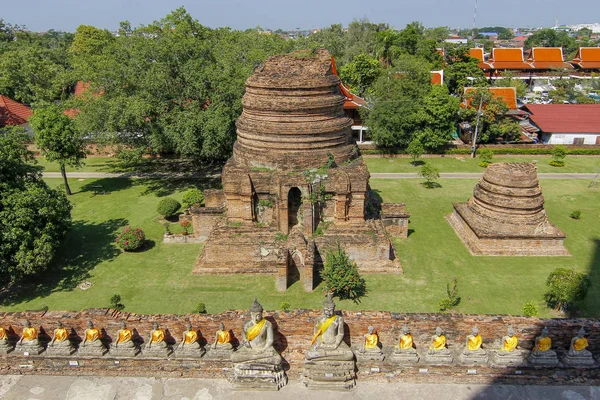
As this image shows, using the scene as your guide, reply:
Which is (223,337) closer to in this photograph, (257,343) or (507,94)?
(257,343)

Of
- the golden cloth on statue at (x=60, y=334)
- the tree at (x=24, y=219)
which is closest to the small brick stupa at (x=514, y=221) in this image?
the golden cloth on statue at (x=60, y=334)

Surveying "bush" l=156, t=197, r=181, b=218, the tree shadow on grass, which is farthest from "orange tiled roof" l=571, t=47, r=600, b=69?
the tree shadow on grass

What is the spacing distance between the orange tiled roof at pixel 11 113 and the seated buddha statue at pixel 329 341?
3896 centimetres

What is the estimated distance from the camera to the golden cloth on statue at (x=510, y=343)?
33.7 feet

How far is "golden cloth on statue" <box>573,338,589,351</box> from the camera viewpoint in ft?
33.7

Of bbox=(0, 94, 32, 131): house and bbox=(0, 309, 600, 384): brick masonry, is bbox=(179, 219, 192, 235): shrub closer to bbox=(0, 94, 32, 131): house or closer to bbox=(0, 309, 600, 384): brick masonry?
bbox=(0, 309, 600, 384): brick masonry

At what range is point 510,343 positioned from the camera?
405 inches

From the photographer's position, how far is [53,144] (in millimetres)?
25188

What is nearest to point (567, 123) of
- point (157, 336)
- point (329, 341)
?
point (329, 341)

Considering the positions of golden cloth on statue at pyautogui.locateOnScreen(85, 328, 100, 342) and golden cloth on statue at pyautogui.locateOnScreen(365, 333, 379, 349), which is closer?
golden cloth on statue at pyautogui.locateOnScreen(365, 333, 379, 349)

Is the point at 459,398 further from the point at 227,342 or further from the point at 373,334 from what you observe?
the point at 227,342

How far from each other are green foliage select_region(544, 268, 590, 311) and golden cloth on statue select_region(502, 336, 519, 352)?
647 cm

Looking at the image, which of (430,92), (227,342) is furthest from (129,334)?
(430,92)

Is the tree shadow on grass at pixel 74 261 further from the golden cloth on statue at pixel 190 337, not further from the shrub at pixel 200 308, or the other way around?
the golden cloth on statue at pixel 190 337
